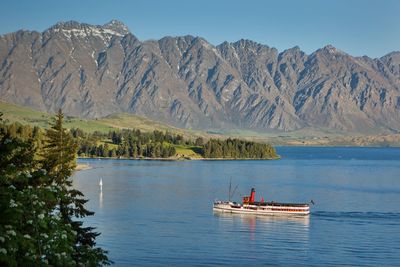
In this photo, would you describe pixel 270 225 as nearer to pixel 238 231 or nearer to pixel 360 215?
pixel 238 231

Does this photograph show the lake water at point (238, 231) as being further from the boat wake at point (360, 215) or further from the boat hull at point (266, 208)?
the boat hull at point (266, 208)

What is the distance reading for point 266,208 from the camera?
13812cm

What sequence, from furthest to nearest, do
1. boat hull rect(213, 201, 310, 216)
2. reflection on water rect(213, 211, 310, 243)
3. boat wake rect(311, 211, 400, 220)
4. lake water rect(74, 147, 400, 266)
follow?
boat hull rect(213, 201, 310, 216), boat wake rect(311, 211, 400, 220), reflection on water rect(213, 211, 310, 243), lake water rect(74, 147, 400, 266)

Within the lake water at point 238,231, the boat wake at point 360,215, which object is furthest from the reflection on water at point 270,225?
the boat wake at point 360,215

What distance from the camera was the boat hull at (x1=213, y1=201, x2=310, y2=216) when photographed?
13450 cm

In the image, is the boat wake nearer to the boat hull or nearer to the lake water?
the lake water

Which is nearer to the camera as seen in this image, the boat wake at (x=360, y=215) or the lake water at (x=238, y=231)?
the lake water at (x=238, y=231)

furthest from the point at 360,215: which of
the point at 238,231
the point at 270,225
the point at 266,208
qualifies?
the point at 238,231

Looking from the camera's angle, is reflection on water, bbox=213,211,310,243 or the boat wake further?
the boat wake

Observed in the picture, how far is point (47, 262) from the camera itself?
29.9m

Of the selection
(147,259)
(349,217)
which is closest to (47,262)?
(147,259)

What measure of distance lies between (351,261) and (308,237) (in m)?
21.2

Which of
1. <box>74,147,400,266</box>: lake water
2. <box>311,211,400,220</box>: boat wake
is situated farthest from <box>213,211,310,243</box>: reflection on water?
<box>311,211,400,220</box>: boat wake

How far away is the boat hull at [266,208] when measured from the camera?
13450 centimetres
